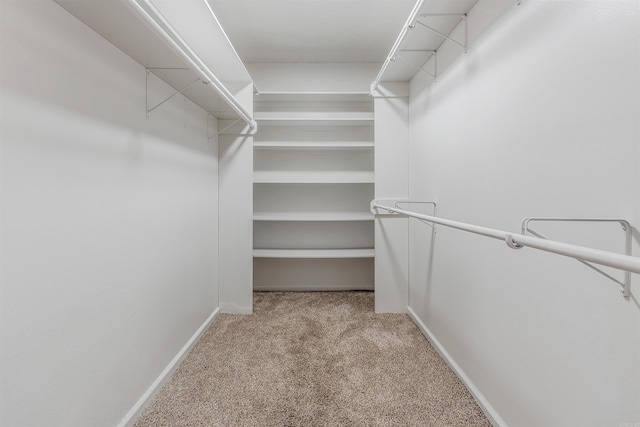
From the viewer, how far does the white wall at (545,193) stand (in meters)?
0.70

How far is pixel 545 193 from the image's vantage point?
91cm

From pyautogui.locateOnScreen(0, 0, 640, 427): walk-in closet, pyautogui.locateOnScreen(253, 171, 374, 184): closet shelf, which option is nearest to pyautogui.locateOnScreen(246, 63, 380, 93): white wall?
pyautogui.locateOnScreen(0, 0, 640, 427): walk-in closet

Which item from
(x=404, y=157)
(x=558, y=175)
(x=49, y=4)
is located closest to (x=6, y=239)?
(x=49, y=4)

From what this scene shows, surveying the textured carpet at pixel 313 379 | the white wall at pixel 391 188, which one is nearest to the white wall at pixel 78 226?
the textured carpet at pixel 313 379

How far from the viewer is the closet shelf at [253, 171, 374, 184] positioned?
2529mm

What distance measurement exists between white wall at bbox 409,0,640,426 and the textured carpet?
0.26m

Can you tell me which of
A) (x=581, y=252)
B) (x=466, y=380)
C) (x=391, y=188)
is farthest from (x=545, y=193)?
(x=391, y=188)

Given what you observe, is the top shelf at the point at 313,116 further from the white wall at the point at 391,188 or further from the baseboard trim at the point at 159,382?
the baseboard trim at the point at 159,382

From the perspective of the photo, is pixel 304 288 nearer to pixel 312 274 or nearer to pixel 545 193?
pixel 312 274

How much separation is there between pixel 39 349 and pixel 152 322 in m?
0.58

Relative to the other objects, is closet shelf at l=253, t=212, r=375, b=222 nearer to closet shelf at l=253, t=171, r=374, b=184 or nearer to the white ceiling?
closet shelf at l=253, t=171, r=374, b=184

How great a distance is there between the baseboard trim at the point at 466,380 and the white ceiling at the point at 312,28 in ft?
7.57

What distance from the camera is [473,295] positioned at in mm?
1354

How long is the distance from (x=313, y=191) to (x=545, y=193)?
207 cm
